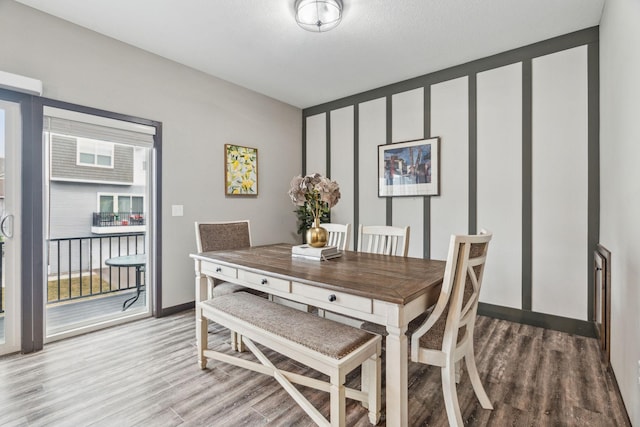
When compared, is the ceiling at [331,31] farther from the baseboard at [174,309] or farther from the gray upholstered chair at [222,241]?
the baseboard at [174,309]

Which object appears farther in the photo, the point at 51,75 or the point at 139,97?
the point at 139,97

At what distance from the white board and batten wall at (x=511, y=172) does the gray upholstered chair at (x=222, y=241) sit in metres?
1.84

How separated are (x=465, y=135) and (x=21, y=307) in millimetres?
4315

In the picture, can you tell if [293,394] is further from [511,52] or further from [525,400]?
[511,52]

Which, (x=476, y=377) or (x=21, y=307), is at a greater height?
(x=21, y=307)

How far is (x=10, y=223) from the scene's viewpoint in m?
2.31

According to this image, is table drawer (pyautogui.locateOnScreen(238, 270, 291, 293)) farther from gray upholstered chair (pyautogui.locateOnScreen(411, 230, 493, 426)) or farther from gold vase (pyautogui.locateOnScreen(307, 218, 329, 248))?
gray upholstered chair (pyautogui.locateOnScreen(411, 230, 493, 426))

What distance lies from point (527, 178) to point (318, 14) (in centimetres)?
241

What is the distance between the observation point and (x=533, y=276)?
2883 millimetres

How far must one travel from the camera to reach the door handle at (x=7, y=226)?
229cm

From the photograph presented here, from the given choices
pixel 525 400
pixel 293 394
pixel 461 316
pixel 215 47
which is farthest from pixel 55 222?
pixel 525 400

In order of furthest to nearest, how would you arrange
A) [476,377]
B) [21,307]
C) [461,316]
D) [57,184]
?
[57,184] → [21,307] → [476,377] → [461,316]

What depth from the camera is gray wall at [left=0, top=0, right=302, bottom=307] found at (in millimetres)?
2434

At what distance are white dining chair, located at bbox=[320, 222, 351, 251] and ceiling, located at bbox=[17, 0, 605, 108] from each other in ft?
5.72
